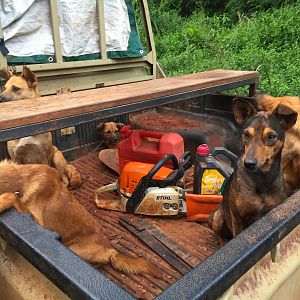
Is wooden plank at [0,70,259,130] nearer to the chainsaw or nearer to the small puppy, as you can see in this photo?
the chainsaw

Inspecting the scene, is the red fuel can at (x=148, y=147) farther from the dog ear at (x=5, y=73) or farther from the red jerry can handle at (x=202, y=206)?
the dog ear at (x=5, y=73)

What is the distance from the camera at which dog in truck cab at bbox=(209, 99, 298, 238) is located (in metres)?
2.23

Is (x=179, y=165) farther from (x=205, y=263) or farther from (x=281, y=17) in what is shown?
(x=281, y=17)

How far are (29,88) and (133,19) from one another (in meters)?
2.03

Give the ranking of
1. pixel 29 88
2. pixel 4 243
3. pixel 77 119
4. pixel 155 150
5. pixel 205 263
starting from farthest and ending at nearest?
pixel 29 88
pixel 155 150
pixel 77 119
pixel 4 243
pixel 205 263

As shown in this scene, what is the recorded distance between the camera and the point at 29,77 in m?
3.83

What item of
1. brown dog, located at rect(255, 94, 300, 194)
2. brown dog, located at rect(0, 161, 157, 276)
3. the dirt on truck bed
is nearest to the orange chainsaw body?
the dirt on truck bed

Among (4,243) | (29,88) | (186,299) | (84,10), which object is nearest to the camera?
(186,299)

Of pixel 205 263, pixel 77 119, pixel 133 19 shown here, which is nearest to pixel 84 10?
pixel 133 19

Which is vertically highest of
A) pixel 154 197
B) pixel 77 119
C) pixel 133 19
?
pixel 133 19

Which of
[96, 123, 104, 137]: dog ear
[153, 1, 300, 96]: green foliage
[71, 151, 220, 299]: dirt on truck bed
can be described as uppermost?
[153, 1, 300, 96]: green foliage

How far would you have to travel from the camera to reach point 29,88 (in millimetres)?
3980

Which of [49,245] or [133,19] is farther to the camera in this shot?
[133,19]

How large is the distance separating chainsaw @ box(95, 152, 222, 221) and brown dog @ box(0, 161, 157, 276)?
0.72 meters
